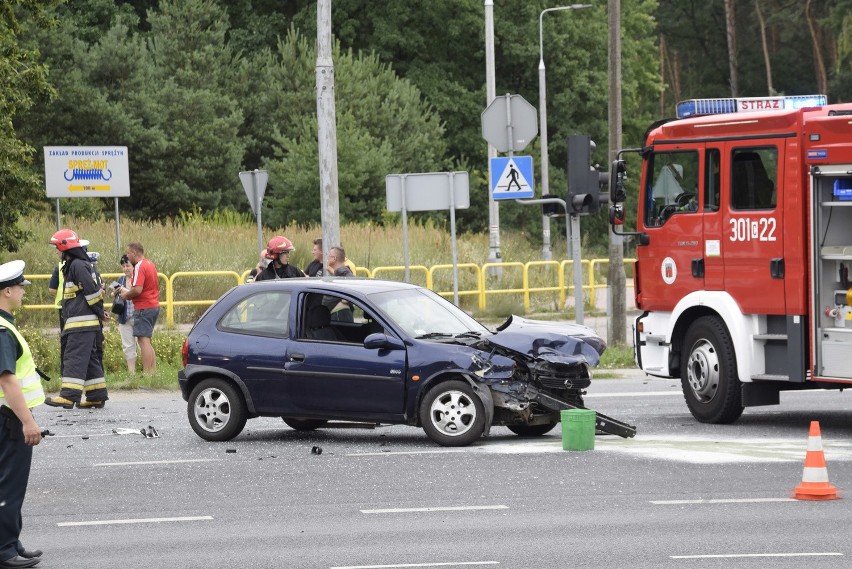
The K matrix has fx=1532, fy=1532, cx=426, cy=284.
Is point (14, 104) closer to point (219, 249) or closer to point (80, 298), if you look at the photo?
point (219, 249)

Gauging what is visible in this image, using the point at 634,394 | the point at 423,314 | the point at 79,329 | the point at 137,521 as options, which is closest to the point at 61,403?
the point at 79,329

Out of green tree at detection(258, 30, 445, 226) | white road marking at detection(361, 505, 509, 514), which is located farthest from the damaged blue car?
green tree at detection(258, 30, 445, 226)

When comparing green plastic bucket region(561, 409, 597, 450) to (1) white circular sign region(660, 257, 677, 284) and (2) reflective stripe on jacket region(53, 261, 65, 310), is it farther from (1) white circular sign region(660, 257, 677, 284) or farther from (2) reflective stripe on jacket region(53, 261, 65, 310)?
(2) reflective stripe on jacket region(53, 261, 65, 310)

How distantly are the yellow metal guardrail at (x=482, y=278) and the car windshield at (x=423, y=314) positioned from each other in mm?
13499

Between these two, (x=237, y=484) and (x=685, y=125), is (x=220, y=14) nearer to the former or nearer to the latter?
(x=685, y=125)

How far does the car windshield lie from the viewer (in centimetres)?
1342

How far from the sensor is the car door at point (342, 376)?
13.1 meters

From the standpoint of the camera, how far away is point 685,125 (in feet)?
49.6

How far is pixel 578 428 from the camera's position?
12594mm

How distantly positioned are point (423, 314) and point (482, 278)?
1618 cm

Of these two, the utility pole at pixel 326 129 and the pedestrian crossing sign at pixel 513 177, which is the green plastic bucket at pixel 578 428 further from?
the utility pole at pixel 326 129

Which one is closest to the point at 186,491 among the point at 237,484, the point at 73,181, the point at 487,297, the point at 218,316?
the point at 237,484

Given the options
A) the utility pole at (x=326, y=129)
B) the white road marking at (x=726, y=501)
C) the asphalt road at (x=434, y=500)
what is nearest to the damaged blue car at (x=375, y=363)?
the asphalt road at (x=434, y=500)

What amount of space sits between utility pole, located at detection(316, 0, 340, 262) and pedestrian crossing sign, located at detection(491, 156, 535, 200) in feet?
8.65
